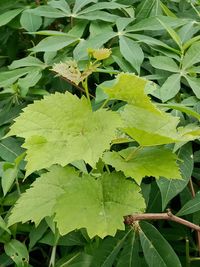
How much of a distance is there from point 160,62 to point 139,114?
0.43 m

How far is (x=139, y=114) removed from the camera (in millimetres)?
715

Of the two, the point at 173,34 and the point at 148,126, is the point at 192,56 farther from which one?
the point at 148,126

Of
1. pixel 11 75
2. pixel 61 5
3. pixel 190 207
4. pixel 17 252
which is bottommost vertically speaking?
pixel 17 252

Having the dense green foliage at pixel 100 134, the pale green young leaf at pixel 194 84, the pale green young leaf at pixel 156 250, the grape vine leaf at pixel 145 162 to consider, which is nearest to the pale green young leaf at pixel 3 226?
the dense green foliage at pixel 100 134

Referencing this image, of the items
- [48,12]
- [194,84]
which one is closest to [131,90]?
[194,84]

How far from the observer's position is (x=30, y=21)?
4.27ft

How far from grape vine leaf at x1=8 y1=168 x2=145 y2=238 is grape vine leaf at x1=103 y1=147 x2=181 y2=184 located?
0.02 meters

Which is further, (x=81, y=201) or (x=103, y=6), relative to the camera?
(x=103, y=6)

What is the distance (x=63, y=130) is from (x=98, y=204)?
0.36ft

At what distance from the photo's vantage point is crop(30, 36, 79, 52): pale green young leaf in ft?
3.84

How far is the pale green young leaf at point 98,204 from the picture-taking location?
2.16 feet

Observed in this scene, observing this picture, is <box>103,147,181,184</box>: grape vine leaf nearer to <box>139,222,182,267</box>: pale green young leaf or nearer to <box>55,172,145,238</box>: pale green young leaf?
<box>55,172,145,238</box>: pale green young leaf

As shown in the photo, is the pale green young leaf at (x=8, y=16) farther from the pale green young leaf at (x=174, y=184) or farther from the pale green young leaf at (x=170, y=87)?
the pale green young leaf at (x=174, y=184)

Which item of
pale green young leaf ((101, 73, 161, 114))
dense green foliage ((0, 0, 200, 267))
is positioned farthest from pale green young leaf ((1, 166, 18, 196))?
pale green young leaf ((101, 73, 161, 114))
